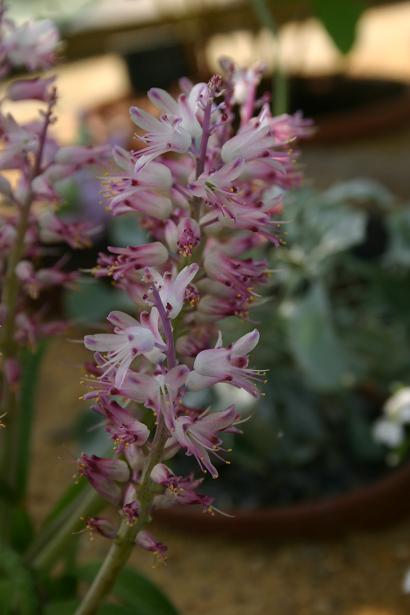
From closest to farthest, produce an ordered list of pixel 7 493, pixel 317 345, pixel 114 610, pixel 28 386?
pixel 114 610
pixel 7 493
pixel 28 386
pixel 317 345

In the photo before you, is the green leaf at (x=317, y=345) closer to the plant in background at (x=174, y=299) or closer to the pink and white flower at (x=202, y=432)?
the plant in background at (x=174, y=299)

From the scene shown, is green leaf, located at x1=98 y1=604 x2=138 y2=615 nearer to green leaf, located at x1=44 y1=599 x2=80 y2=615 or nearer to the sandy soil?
green leaf, located at x1=44 y1=599 x2=80 y2=615

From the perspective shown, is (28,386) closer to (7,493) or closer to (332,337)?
(7,493)

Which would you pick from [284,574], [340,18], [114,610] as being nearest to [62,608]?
[114,610]

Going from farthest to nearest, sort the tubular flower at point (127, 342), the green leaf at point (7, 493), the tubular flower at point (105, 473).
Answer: the green leaf at point (7, 493), the tubular flower at point (105, 473), the tubular flower at point (127, 342)

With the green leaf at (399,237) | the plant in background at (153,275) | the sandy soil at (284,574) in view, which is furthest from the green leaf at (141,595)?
the green leaf at (399,237)

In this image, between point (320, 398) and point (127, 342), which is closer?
point (127, 342)

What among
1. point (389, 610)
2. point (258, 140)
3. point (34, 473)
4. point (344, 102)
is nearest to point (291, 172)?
point (258, 140)
